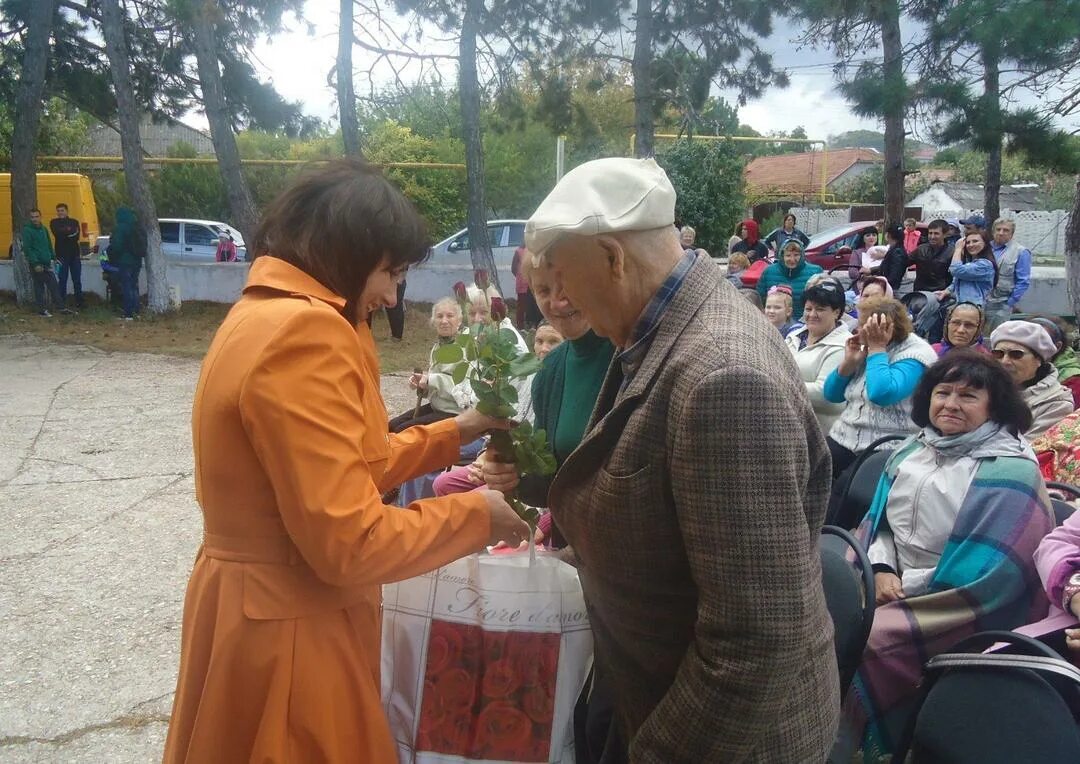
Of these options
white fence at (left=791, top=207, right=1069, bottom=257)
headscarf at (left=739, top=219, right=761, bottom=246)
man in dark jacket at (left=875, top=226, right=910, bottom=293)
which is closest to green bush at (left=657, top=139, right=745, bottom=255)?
headscarf at (left=739, top=219, right=761, bottom=246)

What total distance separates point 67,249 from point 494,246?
771cm

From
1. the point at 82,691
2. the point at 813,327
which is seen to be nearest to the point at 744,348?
the point at 82,691

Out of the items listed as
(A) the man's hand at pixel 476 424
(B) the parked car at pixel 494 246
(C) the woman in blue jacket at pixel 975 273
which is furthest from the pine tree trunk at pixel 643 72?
(A) the man's hand at pixel 476 424

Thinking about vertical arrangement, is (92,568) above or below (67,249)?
below

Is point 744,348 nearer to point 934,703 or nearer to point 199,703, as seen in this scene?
point 199,703

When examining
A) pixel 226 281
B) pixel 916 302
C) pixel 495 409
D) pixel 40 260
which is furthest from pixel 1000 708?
pixel 40 260

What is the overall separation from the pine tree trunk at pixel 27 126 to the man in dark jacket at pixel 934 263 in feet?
44.0

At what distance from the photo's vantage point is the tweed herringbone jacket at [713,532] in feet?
3.79

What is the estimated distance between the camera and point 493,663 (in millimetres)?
1837

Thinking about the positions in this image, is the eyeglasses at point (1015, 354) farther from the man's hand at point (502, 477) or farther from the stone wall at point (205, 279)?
the stone wall at point (205, 279)

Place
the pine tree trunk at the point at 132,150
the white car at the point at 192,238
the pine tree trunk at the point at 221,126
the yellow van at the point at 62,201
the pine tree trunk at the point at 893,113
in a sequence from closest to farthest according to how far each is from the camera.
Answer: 1. the pine tree trunk at the point at 893,113
2. the pine tree trunk at the point at 221,126
3. the pine tree trunk at the point at 132,150
4. the yellow van at the point at 62,201
5. the white car at the point at 192,238

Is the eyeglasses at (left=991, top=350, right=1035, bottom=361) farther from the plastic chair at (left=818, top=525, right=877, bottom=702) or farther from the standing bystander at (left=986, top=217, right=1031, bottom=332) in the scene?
the standing bystander at (left=986, top=217, right=1031, bottom=332)

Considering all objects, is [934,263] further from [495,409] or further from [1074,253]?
[495,409]

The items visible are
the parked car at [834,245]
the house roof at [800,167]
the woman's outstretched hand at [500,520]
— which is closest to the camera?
the woman's outstretched hand at [500,520]
